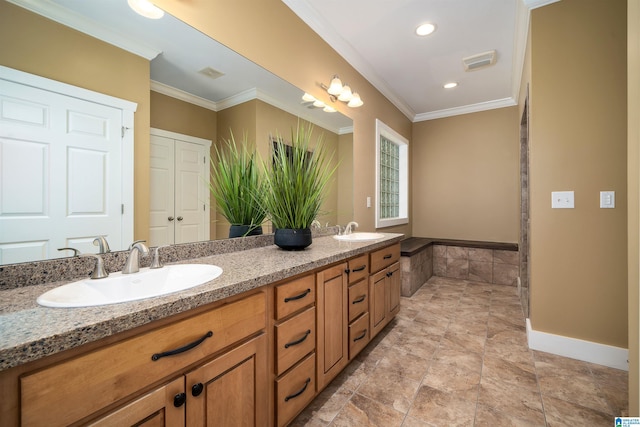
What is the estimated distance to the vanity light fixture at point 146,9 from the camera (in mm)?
1179

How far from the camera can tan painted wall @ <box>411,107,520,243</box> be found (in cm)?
401

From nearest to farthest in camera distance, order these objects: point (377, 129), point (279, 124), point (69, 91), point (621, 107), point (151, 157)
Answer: point (69, 91)
point (151, 157)
point (621, 107)
point (279, 124)
point (377, 129)

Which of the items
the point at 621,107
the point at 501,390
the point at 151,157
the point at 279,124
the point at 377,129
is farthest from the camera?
the point at 377,129

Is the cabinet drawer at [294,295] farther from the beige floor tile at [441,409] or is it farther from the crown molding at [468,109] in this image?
Answer: the crown molding at [468,109]

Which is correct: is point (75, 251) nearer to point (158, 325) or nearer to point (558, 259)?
point (158, 325)

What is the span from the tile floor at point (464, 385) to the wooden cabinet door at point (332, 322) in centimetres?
20

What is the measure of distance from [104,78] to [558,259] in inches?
113

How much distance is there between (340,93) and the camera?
2.54 metres

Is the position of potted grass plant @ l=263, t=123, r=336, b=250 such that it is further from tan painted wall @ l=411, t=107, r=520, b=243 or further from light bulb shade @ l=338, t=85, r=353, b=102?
tan painted wall @ l=411, t=107, r=520, b=243

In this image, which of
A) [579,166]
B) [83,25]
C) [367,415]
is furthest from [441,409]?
[83,25]

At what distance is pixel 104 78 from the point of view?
3.46 ft

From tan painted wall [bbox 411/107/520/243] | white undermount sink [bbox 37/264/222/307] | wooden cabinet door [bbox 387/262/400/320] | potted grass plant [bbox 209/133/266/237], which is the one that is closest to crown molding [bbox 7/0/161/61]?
potted grass plant [bbox 209/133/266/237]

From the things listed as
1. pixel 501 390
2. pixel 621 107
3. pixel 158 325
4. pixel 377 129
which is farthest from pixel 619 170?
pixel 158 325

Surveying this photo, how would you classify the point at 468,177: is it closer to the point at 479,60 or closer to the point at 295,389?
the point at 479,60
